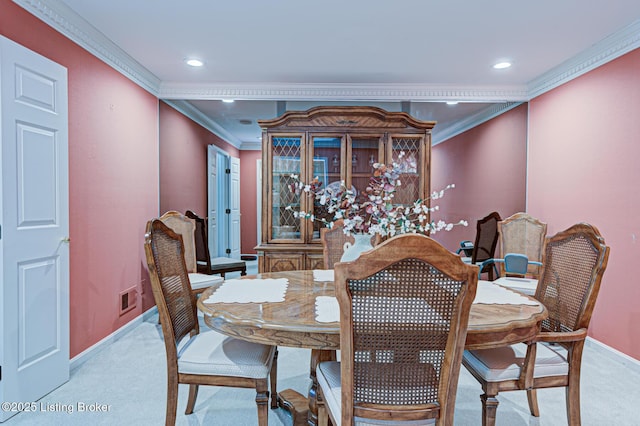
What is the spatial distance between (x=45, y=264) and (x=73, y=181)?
68cm

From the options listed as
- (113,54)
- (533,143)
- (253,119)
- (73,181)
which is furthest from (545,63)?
(73,181)

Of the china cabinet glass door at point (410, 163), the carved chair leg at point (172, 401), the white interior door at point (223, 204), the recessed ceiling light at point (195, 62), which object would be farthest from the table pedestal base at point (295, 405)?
the white interior door at point (223, 204)

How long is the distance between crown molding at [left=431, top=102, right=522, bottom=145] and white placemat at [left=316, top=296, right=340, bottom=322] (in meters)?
2.99

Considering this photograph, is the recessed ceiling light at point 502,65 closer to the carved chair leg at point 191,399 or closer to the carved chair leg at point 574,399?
the carved chair leg at point 574,399

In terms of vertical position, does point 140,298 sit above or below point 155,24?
below

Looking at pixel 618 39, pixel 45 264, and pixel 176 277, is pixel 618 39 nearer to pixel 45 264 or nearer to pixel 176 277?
pixel 176 277

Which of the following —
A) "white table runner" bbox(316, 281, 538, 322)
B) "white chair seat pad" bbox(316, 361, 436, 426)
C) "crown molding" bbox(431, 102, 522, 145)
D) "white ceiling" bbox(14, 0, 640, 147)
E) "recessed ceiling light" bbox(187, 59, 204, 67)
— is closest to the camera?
"white chair seat pad" bbox(316, 361, 436, 426)

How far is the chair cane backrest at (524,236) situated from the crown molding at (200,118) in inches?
146

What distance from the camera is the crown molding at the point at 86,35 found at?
2.22m

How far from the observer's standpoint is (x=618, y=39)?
2.73 meters

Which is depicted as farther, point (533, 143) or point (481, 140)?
point (481, 140)

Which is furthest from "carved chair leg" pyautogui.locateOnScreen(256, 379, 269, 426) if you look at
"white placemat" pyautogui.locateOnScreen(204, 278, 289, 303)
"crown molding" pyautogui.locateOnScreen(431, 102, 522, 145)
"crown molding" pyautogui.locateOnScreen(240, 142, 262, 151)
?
"crown molding" pyautogui.locateOnScreen(240, 142, 262, 151)

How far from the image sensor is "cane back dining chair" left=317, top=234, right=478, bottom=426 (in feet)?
3.45

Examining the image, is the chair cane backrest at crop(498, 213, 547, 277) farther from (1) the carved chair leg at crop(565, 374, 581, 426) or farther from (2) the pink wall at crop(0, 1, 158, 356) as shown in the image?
(2) the pink wall at crop(0, 1, 158, 356)
